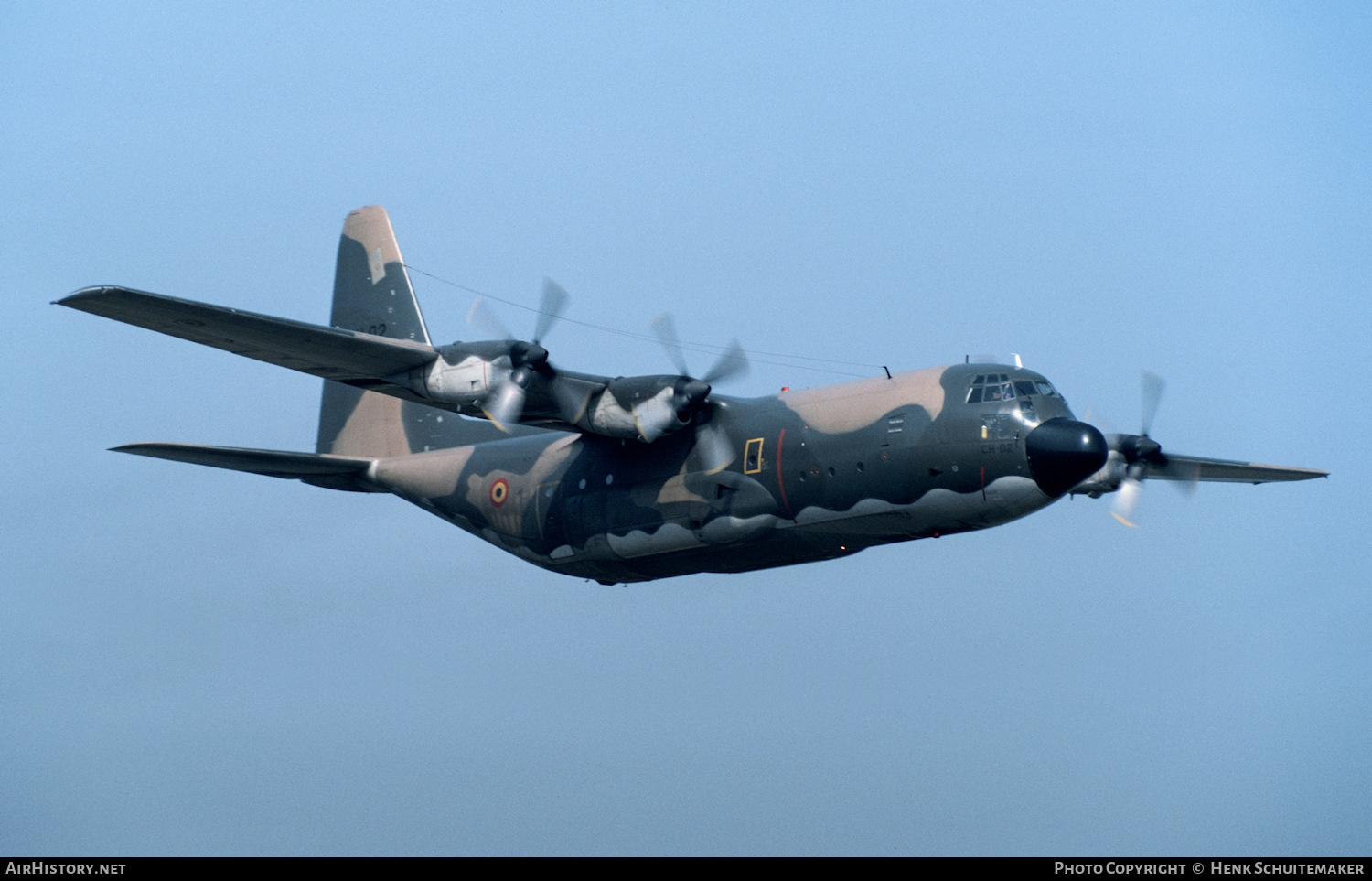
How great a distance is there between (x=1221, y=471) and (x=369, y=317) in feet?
54.5

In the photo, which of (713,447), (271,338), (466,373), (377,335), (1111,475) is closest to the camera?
(271,338)

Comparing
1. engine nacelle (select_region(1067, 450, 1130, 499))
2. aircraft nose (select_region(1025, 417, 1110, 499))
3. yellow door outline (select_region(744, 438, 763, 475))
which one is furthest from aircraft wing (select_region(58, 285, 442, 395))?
engine nacelle (select_region(1067, 450, 1130, 499))

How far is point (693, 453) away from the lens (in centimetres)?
2366

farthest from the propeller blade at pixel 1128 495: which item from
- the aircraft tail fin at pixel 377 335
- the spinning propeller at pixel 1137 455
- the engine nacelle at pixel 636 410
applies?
the aircraft tail fin at pixel 377 335

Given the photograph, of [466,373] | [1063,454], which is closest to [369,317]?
[466,373]

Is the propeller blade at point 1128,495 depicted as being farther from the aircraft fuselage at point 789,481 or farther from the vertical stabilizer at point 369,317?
the vertical stabilizer at point 369,317

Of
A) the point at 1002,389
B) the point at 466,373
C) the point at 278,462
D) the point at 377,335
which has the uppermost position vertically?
the point at 377,335

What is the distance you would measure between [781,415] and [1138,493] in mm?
7157

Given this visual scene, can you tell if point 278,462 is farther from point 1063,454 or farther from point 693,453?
point 1063,454

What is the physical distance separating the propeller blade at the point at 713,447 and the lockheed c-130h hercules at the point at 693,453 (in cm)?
3

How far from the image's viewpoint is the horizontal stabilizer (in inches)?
972
